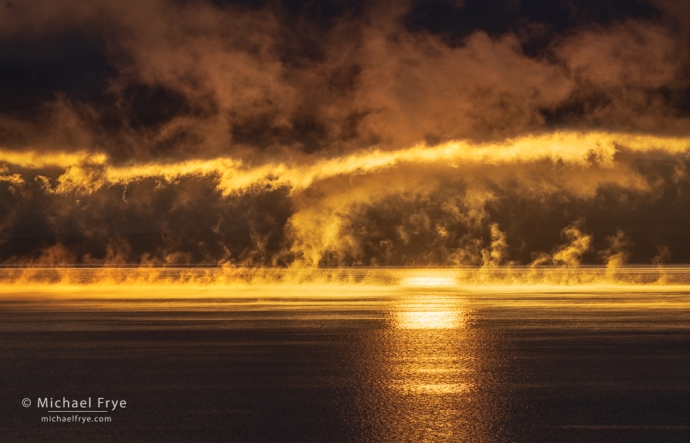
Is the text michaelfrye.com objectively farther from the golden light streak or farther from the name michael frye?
the golden light streak

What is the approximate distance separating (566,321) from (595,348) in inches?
257

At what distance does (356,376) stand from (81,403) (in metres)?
4.30

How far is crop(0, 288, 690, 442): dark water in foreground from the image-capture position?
32.9 feet

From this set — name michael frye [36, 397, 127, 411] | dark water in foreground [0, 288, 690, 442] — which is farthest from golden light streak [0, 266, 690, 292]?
name michael frye [36, 397, 127, 411]

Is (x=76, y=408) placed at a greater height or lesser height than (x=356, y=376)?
lesser

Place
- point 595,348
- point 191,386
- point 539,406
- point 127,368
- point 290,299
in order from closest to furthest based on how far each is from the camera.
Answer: point 539,406 < point 191,386 < point 127,368 < point 595,348 < point 290,299

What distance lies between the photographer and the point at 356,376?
44.8 feet

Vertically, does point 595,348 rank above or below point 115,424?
above

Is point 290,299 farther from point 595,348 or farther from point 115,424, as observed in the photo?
point 115,424

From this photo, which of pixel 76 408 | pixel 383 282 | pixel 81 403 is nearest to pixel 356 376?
pixel 81 403

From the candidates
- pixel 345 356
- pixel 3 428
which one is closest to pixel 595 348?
pixel 345 356

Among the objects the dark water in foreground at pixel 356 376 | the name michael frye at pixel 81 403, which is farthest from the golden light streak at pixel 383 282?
the name michael frye at pixel 81 403

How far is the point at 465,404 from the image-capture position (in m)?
11.3

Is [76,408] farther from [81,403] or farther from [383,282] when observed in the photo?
[383,282]
